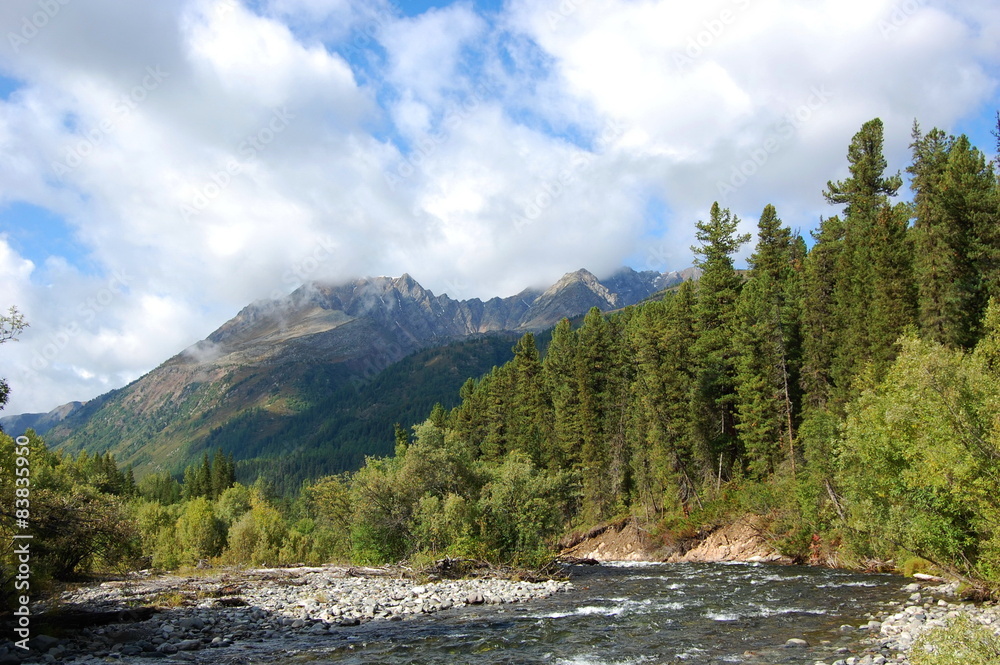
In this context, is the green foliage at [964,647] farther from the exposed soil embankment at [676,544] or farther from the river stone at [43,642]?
the exposed soil embankment at [676,544]

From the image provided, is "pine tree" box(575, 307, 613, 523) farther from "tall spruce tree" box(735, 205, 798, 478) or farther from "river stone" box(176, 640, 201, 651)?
"river stone" box(176, 640, 201, 651)

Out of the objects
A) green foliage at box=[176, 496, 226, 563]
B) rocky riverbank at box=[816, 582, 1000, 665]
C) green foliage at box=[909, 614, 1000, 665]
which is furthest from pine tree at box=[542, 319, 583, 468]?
green foliage at box=[909, 614, 1000, 665]

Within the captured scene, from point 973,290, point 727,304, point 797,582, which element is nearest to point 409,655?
point 797,582

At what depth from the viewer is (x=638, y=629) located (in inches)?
883

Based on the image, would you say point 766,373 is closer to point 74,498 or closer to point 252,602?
point 252,602

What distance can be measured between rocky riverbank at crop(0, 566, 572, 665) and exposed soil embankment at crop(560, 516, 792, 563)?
2273 cm

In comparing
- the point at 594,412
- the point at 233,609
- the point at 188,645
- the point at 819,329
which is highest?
the point at 819,329

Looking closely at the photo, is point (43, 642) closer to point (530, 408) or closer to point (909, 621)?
point (909, 621)

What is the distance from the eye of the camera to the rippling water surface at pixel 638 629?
1827 centimetres

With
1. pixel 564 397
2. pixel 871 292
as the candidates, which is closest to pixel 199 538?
pixel 564 397

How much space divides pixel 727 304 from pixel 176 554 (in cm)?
6122

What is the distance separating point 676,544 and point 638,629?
3821cm

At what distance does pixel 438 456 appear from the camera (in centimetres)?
4009

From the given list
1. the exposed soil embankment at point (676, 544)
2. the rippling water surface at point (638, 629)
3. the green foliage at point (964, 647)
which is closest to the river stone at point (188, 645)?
the rippling water surface at point (638, 629)
